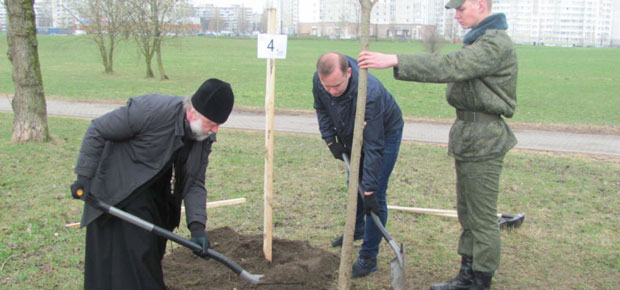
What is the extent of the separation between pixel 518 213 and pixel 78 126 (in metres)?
8.26

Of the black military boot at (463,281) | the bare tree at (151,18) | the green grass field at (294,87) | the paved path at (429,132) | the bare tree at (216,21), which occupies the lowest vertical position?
the black military boot at (463,281)

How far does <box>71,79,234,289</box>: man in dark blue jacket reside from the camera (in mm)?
3041

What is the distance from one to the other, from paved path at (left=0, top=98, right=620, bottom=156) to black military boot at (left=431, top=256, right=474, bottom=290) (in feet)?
19.3

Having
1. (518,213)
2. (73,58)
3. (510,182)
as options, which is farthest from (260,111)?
(73,58)

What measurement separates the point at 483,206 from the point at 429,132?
285 inches

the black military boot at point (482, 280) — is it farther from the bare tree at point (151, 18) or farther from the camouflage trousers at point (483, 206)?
the bare tree at point (151, 18)

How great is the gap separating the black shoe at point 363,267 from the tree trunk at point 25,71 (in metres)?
6.25

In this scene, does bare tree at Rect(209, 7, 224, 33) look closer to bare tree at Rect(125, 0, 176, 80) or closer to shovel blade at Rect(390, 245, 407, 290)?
bare tree at Rect(125, 0, 176, 80)

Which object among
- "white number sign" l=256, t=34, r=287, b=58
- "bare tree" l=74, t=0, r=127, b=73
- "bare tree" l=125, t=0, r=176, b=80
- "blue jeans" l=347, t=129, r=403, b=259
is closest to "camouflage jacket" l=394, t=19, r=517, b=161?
"blue jeans" l=347, t=129, r=403, b=259

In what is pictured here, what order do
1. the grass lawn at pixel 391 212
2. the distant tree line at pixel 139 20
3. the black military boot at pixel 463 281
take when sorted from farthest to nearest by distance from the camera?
the distant tree line at pixel 139 20 → the grass lawn at pixel 391 212 → the black military boot at pixel 463 281

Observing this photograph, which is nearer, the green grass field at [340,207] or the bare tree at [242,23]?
the green grass field at [340,207]

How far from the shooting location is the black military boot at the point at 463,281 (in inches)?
155

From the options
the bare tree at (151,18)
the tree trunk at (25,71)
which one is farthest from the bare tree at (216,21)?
the tree trunk at (25,71)

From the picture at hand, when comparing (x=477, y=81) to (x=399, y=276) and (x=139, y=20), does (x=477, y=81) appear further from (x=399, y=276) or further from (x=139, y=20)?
(x=139, y=20)
